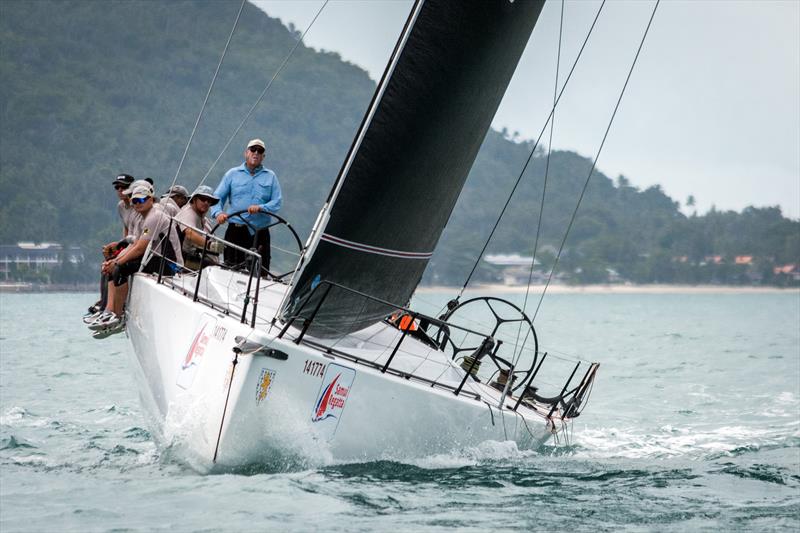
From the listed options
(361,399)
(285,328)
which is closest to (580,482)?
(361,399)

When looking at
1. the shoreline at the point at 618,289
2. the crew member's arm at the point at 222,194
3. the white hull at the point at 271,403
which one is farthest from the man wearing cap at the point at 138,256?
the shoreline at the point at 618,289

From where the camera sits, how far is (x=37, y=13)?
379 feet

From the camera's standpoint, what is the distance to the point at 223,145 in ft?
287

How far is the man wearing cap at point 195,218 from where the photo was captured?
25.8 feet

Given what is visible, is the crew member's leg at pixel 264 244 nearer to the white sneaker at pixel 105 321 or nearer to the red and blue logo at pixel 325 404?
the white sneaker at pixel 105 321

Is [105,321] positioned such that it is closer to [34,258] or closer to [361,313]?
[361,313]

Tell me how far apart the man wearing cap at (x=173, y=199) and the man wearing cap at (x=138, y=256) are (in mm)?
229

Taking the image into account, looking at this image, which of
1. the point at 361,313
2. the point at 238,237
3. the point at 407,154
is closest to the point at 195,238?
the point at 238,237

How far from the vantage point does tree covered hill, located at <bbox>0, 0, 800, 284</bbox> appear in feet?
272

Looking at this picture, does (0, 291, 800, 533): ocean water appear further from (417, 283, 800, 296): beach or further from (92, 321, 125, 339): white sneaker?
(417, 283, 800, 296): beach

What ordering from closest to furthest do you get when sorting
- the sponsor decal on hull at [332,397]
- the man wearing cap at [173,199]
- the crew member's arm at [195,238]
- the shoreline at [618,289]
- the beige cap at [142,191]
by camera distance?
the sponsor decal on hull at [332,397] < the beige cap at [142,191] < the crew member's arm at [195,238] < the man wearing cap at [173,199] < the shoreline at [618,289]

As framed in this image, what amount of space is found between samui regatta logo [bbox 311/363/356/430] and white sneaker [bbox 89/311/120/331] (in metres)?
2.42

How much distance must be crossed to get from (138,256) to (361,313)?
1.95 m

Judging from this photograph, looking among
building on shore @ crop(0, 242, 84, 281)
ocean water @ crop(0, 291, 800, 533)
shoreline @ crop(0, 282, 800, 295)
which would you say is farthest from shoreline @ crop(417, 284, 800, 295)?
ocean water @ crop(0, 291, 800, 533)
